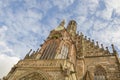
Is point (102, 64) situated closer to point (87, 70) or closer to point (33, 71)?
point (87, 70)

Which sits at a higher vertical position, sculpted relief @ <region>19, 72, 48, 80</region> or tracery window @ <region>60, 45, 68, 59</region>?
tracery window @ <region>60, 45, 68, 59</region>

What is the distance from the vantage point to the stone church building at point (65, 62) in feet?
49.1

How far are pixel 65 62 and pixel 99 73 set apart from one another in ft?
21.0

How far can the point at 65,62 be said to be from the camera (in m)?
15.8

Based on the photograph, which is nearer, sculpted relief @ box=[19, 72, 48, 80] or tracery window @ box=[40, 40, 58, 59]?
sculpted relief @ box=[19, 72, 48, 80]

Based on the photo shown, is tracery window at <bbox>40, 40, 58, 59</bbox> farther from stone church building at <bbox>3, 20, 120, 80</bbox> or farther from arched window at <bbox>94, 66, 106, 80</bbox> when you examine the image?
arched window at <bbox>94, 66, 106, 80</bbox>

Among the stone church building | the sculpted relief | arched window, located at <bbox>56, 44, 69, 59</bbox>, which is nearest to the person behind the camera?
the sculpted relief

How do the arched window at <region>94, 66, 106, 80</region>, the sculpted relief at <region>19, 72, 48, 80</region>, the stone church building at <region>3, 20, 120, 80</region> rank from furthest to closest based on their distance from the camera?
the arched window at <region>94, 66, 106, 80</region>
the stone church building at <region>3, 20, 120, 80</region>
the sculpted relief at <region>19, 72, 48, 80</region>

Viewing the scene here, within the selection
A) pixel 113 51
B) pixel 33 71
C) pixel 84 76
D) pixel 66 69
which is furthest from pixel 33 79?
pixel 113 51

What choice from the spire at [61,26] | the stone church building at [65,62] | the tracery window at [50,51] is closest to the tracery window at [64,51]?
the stone church building at [65,62]

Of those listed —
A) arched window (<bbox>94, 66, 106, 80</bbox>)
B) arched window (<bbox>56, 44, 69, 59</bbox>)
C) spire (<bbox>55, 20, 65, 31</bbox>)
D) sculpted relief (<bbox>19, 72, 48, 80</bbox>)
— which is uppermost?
spire (<bbox>55, 20, 65, 31</bbox>)

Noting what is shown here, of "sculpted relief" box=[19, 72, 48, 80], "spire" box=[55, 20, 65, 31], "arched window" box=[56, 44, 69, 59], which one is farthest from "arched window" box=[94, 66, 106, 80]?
"spire" box=[55, 20, 65, 31]

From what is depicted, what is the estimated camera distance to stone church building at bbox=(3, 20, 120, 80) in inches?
589

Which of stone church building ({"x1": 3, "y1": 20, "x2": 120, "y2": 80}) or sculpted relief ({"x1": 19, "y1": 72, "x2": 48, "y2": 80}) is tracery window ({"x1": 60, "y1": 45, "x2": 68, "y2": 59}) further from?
sculpted relief ({"x1": 19, "y1": 72, "x2": 48, "y2": 80})
